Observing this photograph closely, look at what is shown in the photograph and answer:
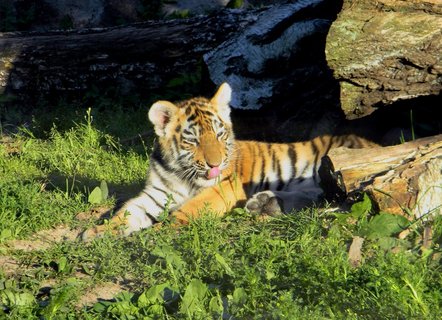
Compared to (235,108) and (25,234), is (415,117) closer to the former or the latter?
(235,108)

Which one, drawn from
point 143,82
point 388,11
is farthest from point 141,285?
point 143,82

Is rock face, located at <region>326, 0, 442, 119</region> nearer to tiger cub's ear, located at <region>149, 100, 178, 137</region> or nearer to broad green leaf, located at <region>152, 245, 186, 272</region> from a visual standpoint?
tiger cub's ear, located at <region>149, 100, 178, 137</region>

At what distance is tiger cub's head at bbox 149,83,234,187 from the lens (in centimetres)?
624

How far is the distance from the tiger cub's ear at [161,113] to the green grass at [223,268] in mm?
667

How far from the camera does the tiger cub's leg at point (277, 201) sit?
5918 millimetres

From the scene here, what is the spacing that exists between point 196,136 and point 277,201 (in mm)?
790

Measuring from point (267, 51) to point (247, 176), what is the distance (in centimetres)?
132

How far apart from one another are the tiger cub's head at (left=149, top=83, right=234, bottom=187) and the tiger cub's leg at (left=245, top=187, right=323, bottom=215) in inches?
16.2

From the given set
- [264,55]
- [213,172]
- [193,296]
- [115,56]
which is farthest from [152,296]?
[115,56]

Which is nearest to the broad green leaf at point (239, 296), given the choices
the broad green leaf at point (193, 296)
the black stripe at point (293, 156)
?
the broad green leaf at point (193, 296)

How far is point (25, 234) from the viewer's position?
569cm

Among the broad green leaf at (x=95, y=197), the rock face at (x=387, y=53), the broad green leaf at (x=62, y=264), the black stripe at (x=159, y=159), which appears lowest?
the broad green leaf at (x=95, y=197)

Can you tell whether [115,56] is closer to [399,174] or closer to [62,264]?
[62,264]

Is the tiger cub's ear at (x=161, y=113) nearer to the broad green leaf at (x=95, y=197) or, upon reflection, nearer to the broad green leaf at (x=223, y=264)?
the broad green leaf at (x=95, y=197)
